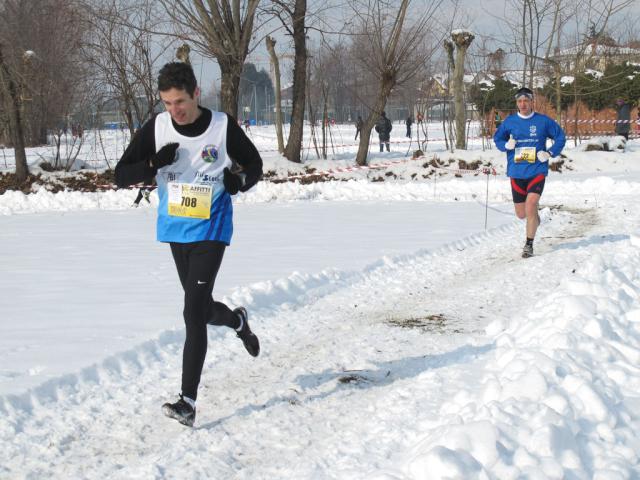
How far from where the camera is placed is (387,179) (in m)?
20.5

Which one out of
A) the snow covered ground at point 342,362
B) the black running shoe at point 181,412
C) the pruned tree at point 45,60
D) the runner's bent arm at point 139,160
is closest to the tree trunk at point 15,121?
the pruned tree at point 45,60

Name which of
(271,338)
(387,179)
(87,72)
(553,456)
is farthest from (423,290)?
(87,72)

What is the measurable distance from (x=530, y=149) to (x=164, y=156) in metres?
6.12

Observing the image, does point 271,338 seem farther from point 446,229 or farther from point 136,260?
point 446,229

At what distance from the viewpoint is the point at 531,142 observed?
29.5 feet

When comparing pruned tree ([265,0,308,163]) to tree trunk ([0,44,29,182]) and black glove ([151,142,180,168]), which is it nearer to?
tree trunk ([0,44,29,182])

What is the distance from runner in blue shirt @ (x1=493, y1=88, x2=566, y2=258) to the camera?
8.91 metres

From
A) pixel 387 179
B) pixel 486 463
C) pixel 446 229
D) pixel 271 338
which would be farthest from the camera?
pixel 387 179

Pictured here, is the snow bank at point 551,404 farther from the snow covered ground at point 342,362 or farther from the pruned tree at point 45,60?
the pruned tree at point 45,60

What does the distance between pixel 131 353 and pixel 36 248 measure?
583 cm

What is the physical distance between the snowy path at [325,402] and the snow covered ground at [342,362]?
14 mm

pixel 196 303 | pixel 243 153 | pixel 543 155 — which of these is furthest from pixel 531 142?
pixel 196 303

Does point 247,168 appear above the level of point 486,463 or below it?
above

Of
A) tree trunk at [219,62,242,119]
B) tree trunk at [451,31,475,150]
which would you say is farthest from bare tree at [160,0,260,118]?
tree trunk at [451,31,475,150]
